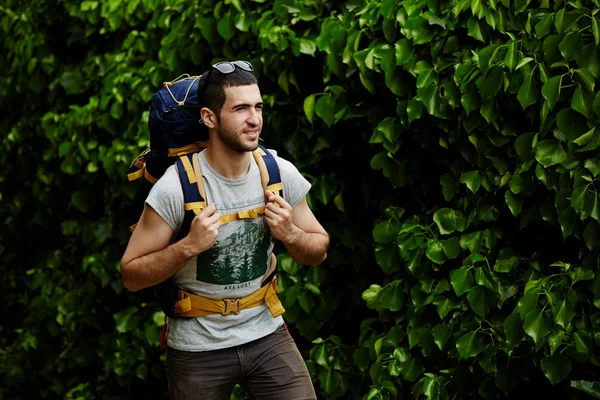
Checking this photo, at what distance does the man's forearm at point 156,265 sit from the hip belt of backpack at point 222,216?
5.3 inches

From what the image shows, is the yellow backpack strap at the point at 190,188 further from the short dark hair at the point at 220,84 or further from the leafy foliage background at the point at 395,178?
the leafy foliage background at the point at 395,178

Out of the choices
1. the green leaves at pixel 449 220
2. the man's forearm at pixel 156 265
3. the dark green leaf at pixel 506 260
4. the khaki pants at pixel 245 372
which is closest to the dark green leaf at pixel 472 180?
the green leaves at pixel 449 220

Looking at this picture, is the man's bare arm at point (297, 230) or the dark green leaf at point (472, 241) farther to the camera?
the dark green leaf at point (472, 241)

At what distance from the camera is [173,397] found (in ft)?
12.1

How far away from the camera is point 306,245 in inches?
139

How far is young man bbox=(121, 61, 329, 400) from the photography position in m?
3.41

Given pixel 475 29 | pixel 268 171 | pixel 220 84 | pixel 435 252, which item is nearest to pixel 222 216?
pixel 268 171

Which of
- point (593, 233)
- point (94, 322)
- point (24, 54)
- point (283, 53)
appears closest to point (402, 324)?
point (593, 233)

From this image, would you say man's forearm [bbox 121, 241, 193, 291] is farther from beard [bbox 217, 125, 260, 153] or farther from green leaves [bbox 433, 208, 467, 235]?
green leaves [bbox 433, 208, 467, 235]

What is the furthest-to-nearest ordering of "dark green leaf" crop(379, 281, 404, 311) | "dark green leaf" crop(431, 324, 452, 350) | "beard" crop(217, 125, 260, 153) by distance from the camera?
"dark green leaf" crop(379, 281, 404, 311)
"dark green leaf" crop(431, 324, 452, 350)
"beard" crop(217, 125, 260, 153)

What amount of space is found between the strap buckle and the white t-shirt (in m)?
0.02

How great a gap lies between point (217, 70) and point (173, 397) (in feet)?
3.80

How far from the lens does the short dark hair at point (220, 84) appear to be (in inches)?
135

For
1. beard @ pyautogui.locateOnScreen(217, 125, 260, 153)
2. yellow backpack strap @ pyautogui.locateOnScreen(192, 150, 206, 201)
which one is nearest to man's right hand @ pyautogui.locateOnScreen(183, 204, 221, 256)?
yellow backpack strap @ pyautogui.locateOnScreen(192, 150, 206, 201)
